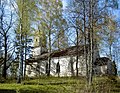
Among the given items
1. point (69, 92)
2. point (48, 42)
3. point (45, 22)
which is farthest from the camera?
point (48, 42)

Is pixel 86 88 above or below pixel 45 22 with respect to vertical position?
below

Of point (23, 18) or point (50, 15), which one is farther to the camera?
point (50, 15)

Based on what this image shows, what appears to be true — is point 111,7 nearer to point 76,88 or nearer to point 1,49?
point 76,88

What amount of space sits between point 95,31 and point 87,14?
157 centimetres

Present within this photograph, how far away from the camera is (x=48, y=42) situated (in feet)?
126

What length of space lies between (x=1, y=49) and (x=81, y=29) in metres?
18.4

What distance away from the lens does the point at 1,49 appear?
1599 inches

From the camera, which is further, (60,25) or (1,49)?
(1,49)

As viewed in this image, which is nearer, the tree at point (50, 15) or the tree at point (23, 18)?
the tree at point (23, 18)

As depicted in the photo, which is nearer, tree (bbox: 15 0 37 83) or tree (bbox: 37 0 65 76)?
tree (bbox: 15 0 37 83)

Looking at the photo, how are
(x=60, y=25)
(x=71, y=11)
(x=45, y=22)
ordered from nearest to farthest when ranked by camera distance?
(x=71, y=11) → (x=60, y=25) → (x=45, y=22)

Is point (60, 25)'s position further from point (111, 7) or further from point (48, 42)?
point (111, 7)

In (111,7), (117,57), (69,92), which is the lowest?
(69,92)

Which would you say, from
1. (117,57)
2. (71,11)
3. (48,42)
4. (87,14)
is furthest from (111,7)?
(117,57)
